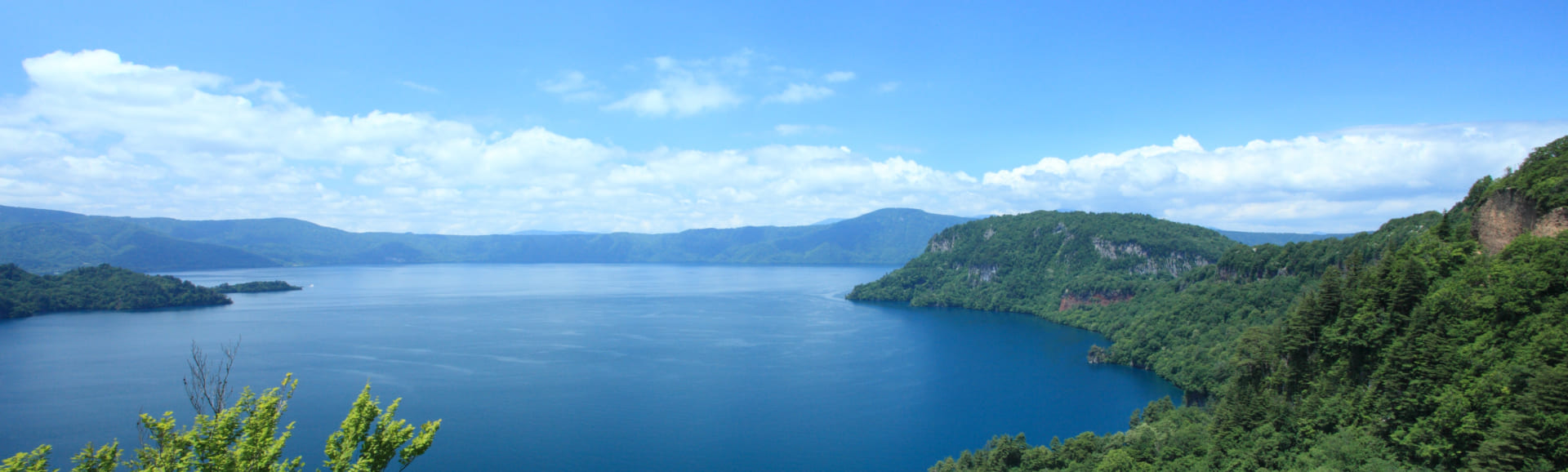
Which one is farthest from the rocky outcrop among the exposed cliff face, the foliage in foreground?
the foliage in foreground

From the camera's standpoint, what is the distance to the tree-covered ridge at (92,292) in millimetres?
103125

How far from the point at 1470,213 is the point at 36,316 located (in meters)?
149

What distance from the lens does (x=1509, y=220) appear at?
102 ft

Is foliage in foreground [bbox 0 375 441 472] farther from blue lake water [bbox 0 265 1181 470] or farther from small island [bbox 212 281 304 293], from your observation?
small island [bbox 212 281 304 293]

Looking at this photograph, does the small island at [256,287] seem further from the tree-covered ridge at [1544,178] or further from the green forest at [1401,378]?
the tree-covered ridge at [1544,178]

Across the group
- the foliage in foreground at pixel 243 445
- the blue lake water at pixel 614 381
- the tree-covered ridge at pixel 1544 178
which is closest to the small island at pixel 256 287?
the blue lake water at pixel 614 381

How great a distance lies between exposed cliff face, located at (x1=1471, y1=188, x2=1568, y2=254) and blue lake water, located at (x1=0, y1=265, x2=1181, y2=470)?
20940 millimetres

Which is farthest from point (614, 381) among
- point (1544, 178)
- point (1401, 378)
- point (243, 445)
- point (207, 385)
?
point (1544, 178)

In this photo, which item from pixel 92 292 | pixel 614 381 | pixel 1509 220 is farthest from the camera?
pixel 92 292

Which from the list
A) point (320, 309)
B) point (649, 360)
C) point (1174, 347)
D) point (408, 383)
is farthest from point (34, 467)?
point (320, 309)

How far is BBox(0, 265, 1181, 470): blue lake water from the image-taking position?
42531mm

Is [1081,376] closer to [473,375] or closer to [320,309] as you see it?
[473,375]

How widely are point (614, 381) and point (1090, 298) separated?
235ft

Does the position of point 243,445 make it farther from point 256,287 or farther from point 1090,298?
point 256,287
